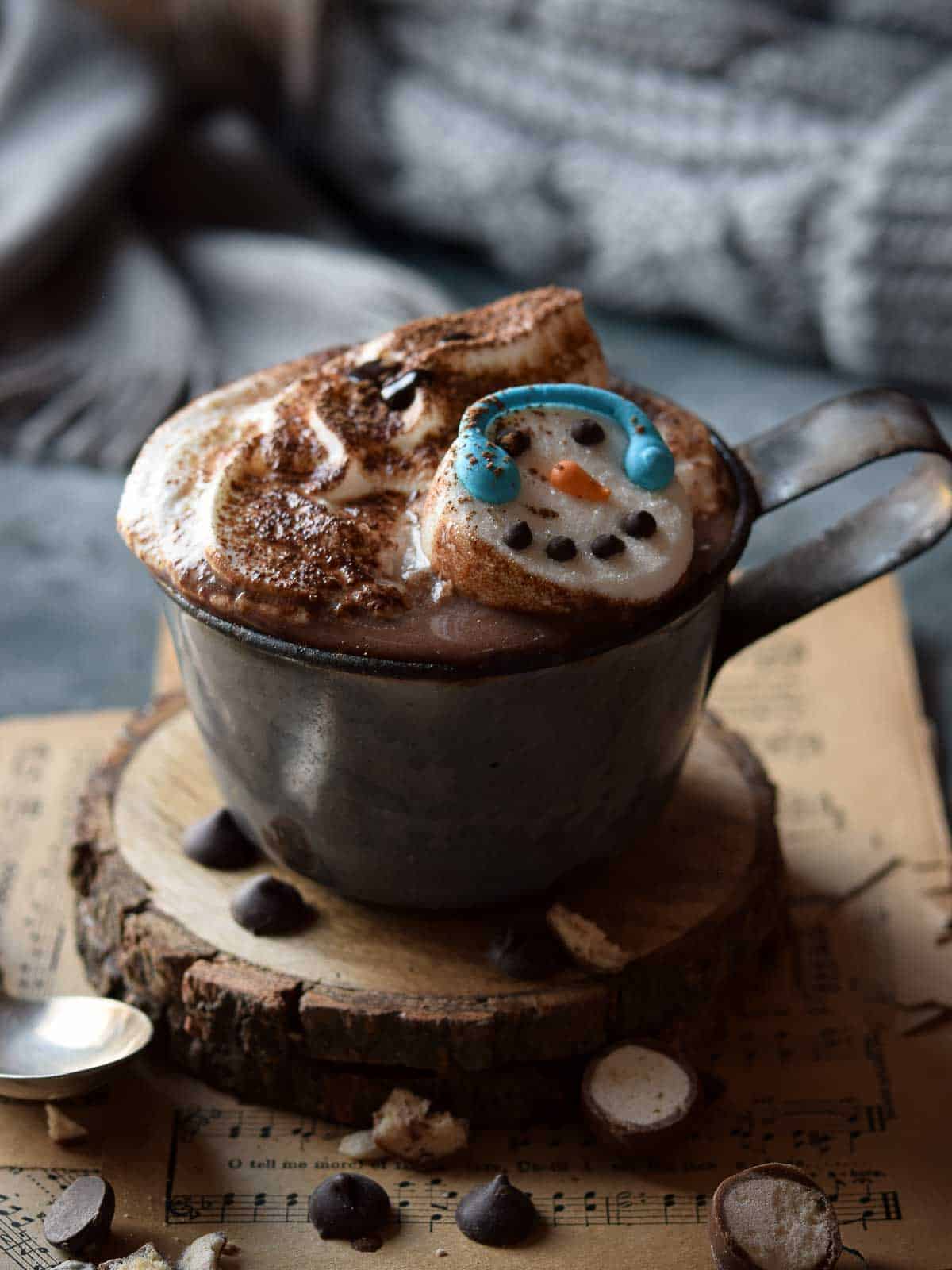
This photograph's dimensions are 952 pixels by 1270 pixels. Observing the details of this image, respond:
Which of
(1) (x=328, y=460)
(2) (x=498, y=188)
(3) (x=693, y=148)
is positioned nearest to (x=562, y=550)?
(1) (x=328, y=460)

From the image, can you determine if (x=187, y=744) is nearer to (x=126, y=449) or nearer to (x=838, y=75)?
(x=126, y=449)

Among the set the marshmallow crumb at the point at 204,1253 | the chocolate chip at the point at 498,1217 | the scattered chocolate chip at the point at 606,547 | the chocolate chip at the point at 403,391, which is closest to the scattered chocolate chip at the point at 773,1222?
the chocolate chip at the point at 498,1217

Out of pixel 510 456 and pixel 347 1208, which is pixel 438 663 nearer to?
pixel 510 456

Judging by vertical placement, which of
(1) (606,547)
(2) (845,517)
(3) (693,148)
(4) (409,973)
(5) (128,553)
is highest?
(1) (606,547)

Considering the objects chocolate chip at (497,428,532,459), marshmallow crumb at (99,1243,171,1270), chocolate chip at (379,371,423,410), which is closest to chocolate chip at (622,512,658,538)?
chocolate chip at (497,428,532,459)

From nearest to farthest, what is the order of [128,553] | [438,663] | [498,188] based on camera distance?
[438,663]
[128,553]
[498,188]

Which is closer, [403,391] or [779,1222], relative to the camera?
[779,1222]

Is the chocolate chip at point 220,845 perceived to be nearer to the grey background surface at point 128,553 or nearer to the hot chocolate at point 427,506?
the hot chocolate at point 427,506

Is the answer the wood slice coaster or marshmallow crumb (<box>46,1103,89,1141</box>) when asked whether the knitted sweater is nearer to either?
the wood slice coaster
